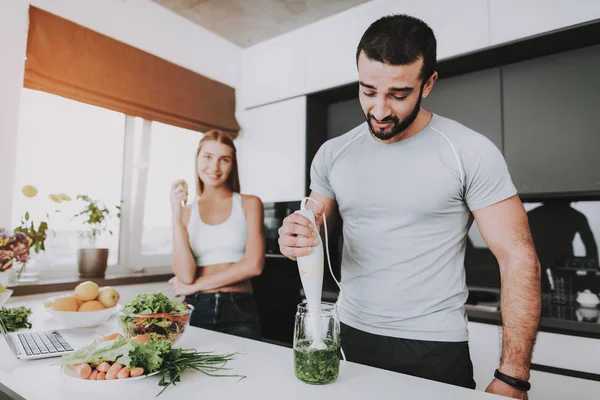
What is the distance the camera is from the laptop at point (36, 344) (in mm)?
977

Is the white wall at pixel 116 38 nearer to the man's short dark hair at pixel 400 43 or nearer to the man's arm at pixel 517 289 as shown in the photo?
the man's short dark hair at pixel 400 43

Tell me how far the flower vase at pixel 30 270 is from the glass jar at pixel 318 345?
185cm

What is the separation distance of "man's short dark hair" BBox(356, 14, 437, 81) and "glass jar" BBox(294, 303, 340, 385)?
0.69 meters

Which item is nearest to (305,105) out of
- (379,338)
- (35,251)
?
(35,251)

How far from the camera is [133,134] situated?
2832mm

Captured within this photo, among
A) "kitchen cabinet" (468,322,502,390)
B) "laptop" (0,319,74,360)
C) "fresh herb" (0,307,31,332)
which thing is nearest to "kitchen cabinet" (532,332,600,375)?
"kitchen cabinet" (468,322,502,390)

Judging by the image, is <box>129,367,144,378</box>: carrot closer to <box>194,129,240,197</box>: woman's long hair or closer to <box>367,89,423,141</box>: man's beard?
<box>367,89,423,141</box>: man's beard

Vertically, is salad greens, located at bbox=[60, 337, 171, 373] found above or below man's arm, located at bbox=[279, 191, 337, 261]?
below

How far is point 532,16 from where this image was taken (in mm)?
2104

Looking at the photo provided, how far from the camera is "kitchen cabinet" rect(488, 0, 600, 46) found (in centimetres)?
198

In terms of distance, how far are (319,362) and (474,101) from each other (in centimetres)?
207

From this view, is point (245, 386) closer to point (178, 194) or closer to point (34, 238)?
point (178, 194)

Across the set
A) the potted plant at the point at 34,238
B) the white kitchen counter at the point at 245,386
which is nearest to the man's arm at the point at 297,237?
the white kitchen counter at the point at 245,386

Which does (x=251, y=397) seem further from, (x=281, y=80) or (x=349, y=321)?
(x=281, y=80)
